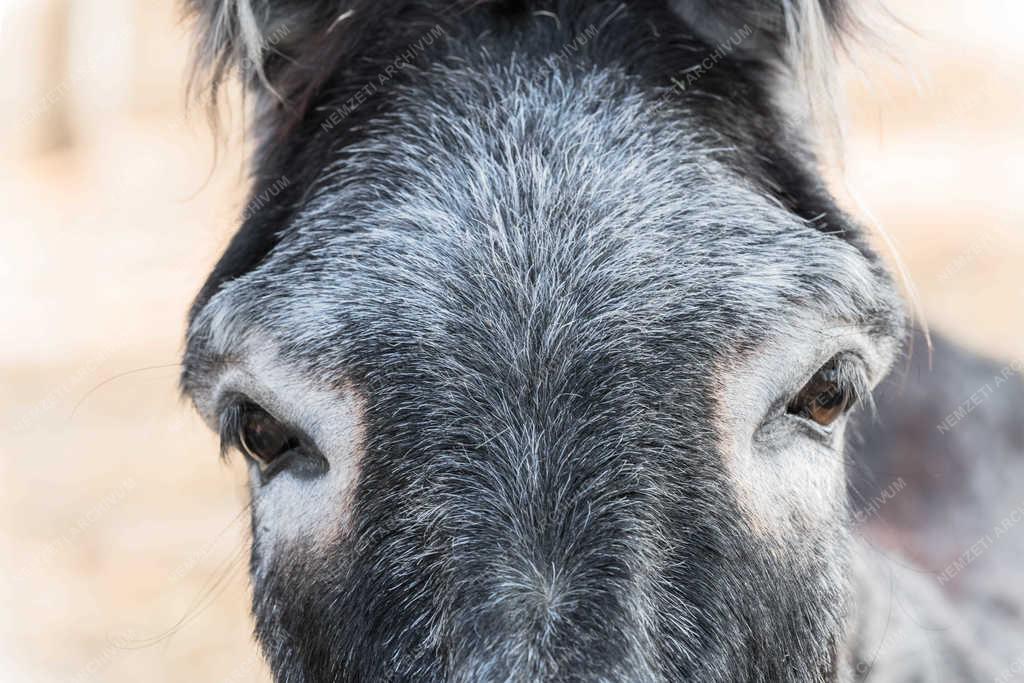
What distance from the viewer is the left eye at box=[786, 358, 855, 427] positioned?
2389 millimetres

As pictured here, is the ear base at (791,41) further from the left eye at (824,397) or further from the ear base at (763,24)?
the left eye at (824,397)

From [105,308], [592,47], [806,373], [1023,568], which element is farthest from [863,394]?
[105,308]

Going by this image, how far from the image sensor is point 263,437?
245cm

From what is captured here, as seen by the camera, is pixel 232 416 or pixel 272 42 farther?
pixel 272 42

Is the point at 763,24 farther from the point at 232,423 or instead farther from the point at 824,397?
the point at 232,423

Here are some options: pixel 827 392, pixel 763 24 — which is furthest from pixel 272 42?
pixel 827 392

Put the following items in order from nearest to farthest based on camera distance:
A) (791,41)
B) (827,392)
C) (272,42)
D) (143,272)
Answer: (827,392) < (791,41) < (272,42) < (143,272)

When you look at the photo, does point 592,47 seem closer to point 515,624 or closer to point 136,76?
point 515,624

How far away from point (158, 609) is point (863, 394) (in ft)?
18.6

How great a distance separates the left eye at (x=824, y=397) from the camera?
2.39m

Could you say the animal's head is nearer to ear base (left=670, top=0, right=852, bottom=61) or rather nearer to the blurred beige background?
ear base (left=670, top=0, right=852, bottom=61)

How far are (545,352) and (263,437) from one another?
2.52 ft

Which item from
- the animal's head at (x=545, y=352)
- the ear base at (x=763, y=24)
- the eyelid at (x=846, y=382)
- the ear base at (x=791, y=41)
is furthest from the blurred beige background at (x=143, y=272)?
the eyelid at (x=846, y=382)

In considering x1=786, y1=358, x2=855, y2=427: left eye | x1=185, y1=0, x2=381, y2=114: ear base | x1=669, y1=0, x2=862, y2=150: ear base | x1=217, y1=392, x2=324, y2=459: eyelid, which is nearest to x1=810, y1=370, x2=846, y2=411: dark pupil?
x1=786, y1=358, x2=855, y2=427: left eye
